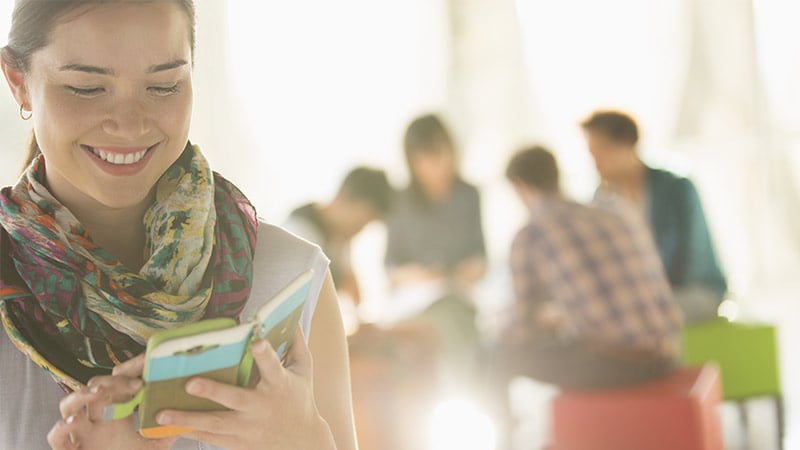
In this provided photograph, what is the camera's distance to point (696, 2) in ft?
20.2

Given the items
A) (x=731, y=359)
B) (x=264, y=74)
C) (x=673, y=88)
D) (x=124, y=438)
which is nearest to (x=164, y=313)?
(x=124, y=438)

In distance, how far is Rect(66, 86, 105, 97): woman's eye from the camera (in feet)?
3.43

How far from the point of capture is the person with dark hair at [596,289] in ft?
11.5

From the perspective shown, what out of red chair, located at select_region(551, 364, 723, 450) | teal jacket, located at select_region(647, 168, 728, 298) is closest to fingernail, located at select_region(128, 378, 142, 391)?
red chair, located at select_region(551, 364, 723, 450)

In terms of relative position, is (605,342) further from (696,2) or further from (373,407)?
(696,2)

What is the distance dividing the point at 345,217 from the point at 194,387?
9.68 ft

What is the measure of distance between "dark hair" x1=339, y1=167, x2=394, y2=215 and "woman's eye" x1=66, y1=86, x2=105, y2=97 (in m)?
2.85

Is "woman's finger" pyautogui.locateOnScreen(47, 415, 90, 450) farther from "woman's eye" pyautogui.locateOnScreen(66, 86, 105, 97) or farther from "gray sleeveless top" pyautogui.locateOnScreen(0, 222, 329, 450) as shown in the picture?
"woman's eye" pyautogui.locateOnScreen(66, 86, 105, 97)

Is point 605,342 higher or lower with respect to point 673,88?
lower

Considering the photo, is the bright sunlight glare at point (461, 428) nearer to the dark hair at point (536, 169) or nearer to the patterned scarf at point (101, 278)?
the dark hair at point (536, 169)

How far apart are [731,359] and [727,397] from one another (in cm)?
16

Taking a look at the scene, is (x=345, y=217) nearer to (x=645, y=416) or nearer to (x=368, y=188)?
(x=368, y=188)

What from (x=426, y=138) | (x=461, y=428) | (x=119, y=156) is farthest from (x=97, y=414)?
(x=426, y=138)

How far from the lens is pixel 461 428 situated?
15.1 ft
